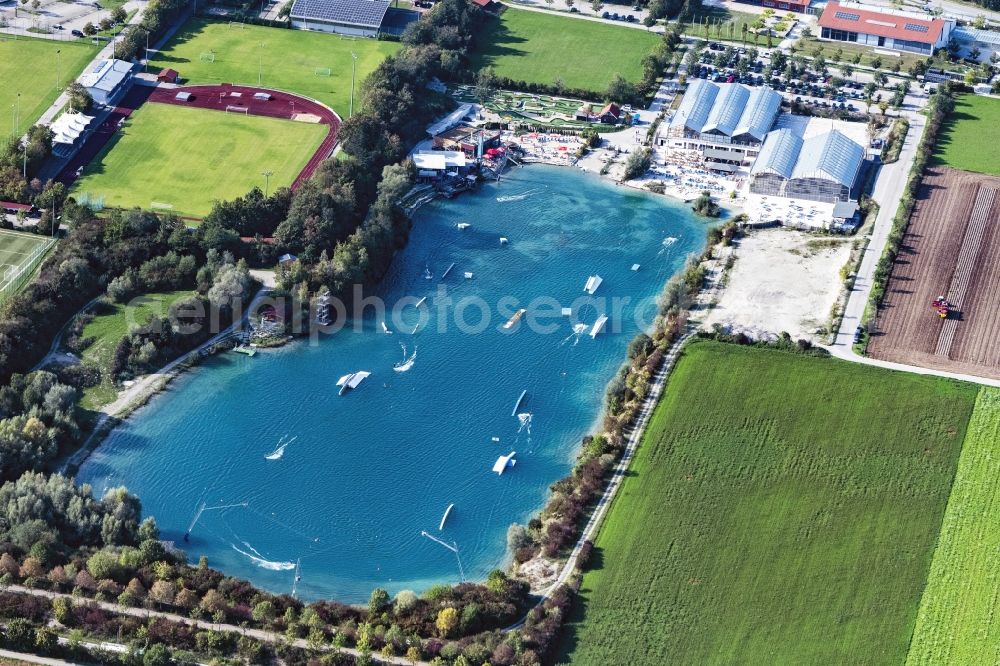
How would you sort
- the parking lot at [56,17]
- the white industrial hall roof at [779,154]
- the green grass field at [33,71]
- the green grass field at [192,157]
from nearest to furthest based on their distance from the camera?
the green grass field at [192,157] < the white industrial hall roof at [779,154] < the green grass field at [33,71] < the parking lot at [56,17]

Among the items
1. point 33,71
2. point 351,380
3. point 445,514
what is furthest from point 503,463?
point 33,71

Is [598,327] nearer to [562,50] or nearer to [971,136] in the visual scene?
[971,136]

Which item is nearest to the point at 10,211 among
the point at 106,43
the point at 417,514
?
the point at 106,43

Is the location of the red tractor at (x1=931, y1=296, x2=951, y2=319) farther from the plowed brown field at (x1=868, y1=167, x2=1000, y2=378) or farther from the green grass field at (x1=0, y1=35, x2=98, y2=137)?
the green grass field at (x1=0, y1=35, x2=98, y2=137)

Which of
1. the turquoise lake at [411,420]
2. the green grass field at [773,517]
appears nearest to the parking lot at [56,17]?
the turquoise lake at [411,420]

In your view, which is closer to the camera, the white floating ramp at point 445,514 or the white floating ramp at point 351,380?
the white floating ramp at point 445,514

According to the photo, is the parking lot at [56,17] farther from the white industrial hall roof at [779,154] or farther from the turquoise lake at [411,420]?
the white industrial hall roof at [779,154]

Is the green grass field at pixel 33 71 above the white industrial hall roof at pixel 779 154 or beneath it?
beneath
